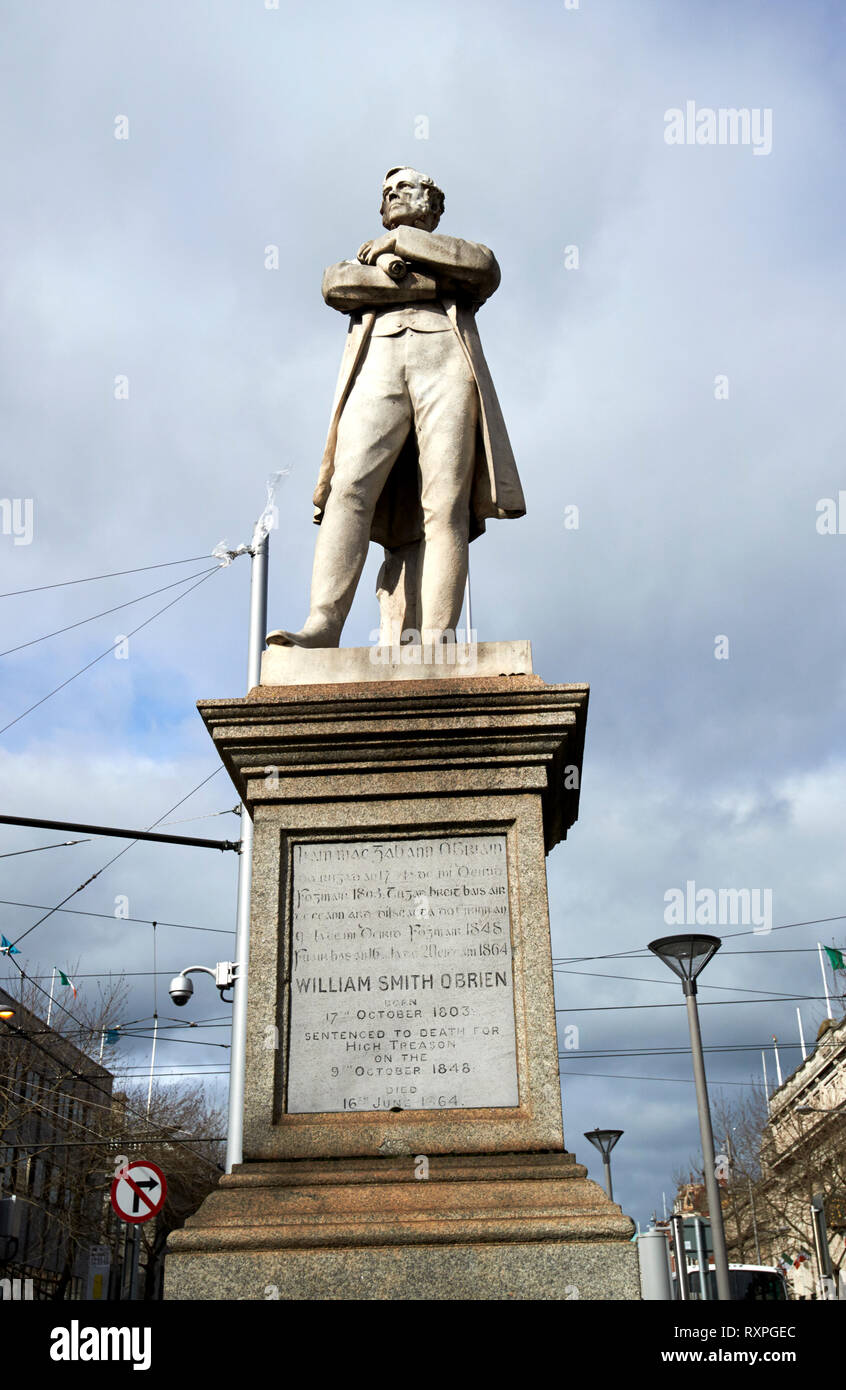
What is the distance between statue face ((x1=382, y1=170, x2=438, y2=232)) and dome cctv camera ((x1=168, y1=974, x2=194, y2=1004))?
13.3 meters

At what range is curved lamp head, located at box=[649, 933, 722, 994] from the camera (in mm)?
13383

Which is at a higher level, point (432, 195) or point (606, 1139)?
point (432, 195)

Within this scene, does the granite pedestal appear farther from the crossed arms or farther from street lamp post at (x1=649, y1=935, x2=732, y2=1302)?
street lamp post at (x1=649, y1=935, x2=732, y2=1302)

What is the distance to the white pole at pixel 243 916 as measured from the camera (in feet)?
43.6

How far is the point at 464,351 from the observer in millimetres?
7207

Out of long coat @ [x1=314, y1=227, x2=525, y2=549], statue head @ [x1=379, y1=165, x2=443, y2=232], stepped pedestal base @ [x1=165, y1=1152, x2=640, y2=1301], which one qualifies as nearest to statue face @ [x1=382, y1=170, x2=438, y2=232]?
statue head @ [x1=379, y1=165, x2=443, y2=232]

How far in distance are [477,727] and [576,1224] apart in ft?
7.17

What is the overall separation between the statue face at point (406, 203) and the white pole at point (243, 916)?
3.94 meters

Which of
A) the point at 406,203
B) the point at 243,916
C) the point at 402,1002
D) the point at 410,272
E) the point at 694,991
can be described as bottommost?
Result: the point at 402,1002

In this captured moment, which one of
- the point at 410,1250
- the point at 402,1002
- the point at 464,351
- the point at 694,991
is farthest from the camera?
the point at 694,991

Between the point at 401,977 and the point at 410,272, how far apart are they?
4.21m

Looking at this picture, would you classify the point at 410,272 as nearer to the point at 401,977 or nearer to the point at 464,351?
the point at 464,351

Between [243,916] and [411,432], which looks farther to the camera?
[243,916]

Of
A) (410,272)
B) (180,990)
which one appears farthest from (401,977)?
(180,990)
